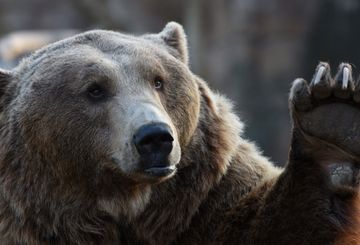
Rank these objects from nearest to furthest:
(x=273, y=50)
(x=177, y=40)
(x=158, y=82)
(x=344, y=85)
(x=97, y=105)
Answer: (x=344, y=85), (x=97, y=105), (x=158, y=82), (x=177, y=40), (x=273, y=50)

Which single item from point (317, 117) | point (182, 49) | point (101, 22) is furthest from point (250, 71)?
point (317, 117)

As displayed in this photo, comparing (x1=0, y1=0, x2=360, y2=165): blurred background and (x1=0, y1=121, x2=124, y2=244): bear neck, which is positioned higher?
(x1=0, y1=121, x2=124, y2=244): bear neck

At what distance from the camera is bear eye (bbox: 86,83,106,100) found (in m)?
5.02

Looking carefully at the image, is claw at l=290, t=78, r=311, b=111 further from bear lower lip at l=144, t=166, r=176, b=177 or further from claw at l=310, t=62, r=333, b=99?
bear lower lip at l=144, t=166, r=176, b=177

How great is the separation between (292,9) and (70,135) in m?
11.4

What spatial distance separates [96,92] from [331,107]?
124 cm

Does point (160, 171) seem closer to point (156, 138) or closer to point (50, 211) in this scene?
point (156, 138)

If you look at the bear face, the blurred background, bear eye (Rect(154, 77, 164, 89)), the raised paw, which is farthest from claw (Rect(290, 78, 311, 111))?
Result: the blurred background

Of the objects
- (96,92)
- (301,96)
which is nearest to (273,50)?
(96,92)

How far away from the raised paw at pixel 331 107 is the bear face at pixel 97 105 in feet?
2.13

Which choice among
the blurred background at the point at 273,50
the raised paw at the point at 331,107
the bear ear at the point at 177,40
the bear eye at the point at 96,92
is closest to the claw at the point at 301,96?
the raised paw at the point at 331,107

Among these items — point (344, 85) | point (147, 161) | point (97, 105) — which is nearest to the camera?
point (344, 85)

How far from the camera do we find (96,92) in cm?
503

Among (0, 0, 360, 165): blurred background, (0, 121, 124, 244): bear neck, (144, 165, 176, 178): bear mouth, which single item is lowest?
(0, 0, 360, 165): blurred background
